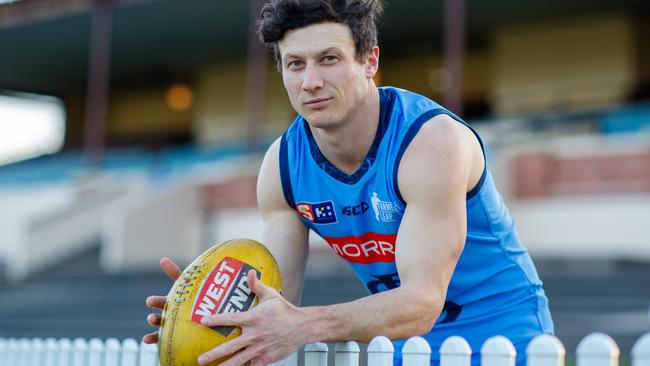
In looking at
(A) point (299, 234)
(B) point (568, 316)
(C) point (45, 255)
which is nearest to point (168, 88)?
(C) point (45, 255)

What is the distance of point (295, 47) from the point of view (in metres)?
2.77

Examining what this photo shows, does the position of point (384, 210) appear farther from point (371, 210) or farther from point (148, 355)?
point (148, 355)

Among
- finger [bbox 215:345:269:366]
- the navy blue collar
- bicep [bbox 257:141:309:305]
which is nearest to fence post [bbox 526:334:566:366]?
finger [bbox 215:345:269:366]

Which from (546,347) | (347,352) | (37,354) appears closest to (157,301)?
A: (347,352)

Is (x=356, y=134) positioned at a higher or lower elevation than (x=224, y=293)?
higher

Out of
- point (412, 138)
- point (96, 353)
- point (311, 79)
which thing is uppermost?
point (311, 79)

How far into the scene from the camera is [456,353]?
2553 mm

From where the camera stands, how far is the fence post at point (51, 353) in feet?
14.0

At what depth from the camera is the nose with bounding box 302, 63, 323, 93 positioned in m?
2.73

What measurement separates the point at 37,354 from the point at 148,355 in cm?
96

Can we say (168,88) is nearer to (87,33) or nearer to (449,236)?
(87,33)

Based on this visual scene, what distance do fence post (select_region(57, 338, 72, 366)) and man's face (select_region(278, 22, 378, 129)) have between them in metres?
1.95

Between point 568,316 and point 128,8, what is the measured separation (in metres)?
15.1

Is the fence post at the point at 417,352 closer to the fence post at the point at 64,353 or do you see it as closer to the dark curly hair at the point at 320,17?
the dark curly hair at the point at 320,17
